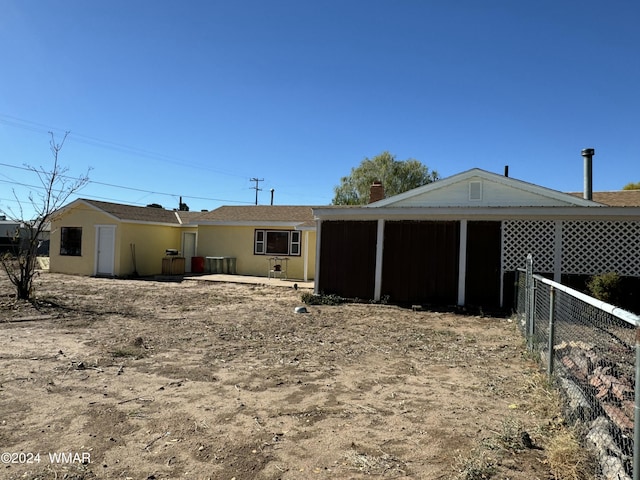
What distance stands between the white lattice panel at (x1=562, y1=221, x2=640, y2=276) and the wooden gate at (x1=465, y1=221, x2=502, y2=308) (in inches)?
61.2

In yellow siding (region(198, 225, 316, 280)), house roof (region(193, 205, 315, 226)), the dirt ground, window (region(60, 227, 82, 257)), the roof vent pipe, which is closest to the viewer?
the dirt ground

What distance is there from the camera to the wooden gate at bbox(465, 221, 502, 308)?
11094mm

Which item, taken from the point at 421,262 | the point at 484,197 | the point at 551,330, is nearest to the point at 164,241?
the point at 421,262

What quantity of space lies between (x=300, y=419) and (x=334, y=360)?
2.17 meters

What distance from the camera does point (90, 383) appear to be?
482 cm

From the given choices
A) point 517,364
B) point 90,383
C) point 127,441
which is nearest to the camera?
point 127,441

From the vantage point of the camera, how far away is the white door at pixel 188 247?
2190cm

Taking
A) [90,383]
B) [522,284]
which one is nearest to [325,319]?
[522,284]

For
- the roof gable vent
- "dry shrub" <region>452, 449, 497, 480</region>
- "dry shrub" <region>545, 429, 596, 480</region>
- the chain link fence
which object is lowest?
"dry shrub" <region>452, 449, 497, 480</region>

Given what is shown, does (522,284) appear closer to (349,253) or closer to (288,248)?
(349,253)

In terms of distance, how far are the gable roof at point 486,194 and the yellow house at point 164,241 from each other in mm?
5682

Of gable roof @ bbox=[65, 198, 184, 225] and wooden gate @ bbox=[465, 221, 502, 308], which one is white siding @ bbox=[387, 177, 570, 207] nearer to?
wooden gate @ bbox=[465, 221, 502, 308]

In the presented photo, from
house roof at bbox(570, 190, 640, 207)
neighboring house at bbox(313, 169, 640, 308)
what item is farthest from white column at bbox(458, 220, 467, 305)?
house roof at bbox(570, 190, 640, 207)

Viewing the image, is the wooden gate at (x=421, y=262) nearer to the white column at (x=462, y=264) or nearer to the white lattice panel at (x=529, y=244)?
the white column at (x=462, y=264)
